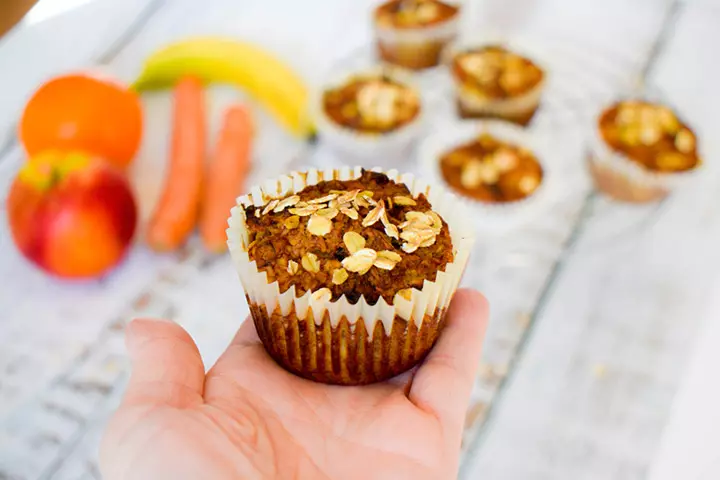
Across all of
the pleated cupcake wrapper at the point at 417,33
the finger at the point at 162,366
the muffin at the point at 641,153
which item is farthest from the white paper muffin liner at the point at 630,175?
the finger at the point at 162,366

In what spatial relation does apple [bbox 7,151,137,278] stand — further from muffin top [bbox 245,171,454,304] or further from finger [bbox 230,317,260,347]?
muffin top [bbox 245,171,454,304]

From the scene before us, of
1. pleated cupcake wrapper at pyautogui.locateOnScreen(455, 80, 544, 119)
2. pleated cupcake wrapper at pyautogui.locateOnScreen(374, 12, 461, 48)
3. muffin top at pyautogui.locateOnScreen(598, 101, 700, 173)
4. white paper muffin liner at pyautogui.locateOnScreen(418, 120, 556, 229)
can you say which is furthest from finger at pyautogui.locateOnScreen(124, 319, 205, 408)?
pleated cupcake wrapper at pyautogui.locateOnScreen(374, 12, 461, 48)

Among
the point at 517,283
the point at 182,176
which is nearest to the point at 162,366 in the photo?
the point at 182,176

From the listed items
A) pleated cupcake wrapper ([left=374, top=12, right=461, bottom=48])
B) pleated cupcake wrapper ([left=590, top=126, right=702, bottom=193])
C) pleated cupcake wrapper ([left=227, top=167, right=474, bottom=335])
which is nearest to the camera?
pleated cupcake wrapper ([left=227, top=167, right=474, bottom=335])

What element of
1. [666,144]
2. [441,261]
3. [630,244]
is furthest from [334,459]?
[666,144]

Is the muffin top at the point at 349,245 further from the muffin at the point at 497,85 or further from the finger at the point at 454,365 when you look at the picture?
the muffin at the point at 497,85

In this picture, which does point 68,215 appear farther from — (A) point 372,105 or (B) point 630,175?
(B) point 630,175
